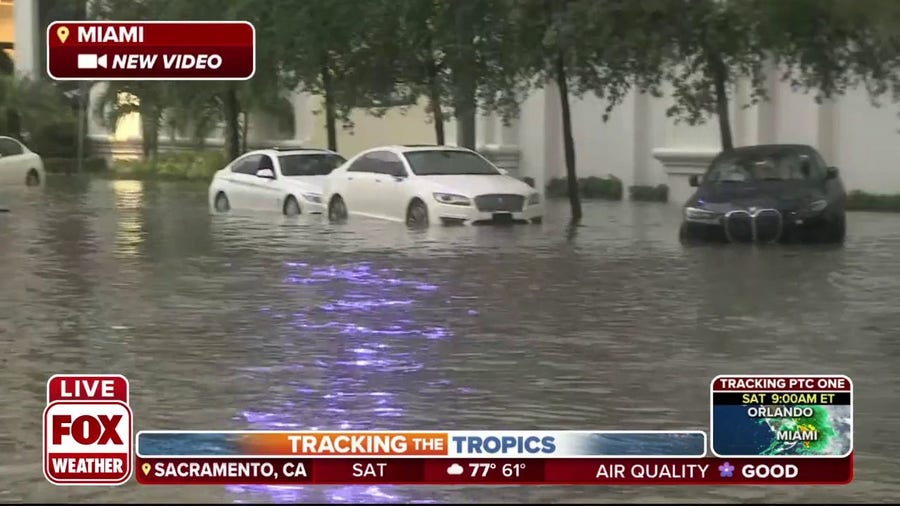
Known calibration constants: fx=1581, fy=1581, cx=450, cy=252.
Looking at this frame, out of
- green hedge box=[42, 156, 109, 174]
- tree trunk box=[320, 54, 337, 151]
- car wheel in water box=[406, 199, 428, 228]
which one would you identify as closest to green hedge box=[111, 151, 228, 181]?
green hedge box=[42, 156, 109, 174]

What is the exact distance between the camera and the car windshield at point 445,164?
22.2 m

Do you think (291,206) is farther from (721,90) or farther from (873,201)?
(873,201)

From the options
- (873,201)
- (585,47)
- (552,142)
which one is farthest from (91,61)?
(552,142)

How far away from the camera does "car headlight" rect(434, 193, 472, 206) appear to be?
852 inches

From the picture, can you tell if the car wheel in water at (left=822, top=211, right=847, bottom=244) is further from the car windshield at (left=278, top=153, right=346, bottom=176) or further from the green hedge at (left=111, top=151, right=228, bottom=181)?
the green hedge at (left=111, top=151, right=228, bottom=181)

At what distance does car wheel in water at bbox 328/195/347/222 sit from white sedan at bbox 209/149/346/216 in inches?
20.4

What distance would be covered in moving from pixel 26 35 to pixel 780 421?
27315mm

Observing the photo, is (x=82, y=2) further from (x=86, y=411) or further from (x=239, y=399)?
(x=86, y=411)

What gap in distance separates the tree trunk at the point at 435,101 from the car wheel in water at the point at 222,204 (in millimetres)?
3601

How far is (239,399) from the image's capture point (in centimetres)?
838

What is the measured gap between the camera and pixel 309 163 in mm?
24766

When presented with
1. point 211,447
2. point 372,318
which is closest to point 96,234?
point 372,318

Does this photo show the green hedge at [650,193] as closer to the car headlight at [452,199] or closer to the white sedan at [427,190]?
the white sedan at [427,190]

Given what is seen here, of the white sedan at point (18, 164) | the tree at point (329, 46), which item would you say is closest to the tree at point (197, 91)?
the tree at point (329, 46)
